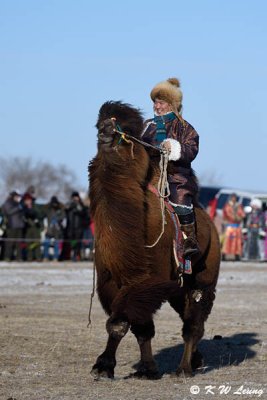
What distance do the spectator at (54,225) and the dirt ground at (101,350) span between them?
10.3 m

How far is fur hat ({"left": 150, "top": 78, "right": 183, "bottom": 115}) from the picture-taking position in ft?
31.3

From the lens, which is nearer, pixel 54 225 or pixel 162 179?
pixel 162 179

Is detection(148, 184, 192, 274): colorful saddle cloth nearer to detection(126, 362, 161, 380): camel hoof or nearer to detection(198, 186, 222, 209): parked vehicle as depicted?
detection(126, 362, 161, 380): camel hoof

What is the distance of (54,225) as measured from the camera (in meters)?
30.4

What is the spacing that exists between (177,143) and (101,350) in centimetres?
283

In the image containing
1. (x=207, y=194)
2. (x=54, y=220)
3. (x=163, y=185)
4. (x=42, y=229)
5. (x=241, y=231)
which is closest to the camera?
(x=163, y=185)

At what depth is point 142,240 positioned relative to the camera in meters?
8.35

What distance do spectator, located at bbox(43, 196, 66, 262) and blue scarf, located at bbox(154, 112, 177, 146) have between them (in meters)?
21.0

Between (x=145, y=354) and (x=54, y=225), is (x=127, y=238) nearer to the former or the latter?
(x=145, y=354)

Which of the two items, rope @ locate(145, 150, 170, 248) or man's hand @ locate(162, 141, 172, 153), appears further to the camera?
man's hand @ locate(162, 141, 172, 153)

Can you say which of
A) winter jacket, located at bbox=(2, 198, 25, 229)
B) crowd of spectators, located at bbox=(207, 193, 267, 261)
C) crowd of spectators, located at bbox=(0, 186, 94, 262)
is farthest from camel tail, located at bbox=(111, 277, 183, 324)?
crowd of spectators, located at bbox=(207, 193, 267, 261)

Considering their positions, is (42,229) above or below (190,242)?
above

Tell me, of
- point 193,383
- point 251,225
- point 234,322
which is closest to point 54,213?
point 251,225

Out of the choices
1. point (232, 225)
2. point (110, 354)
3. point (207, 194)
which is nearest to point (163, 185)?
point (110, 354)
